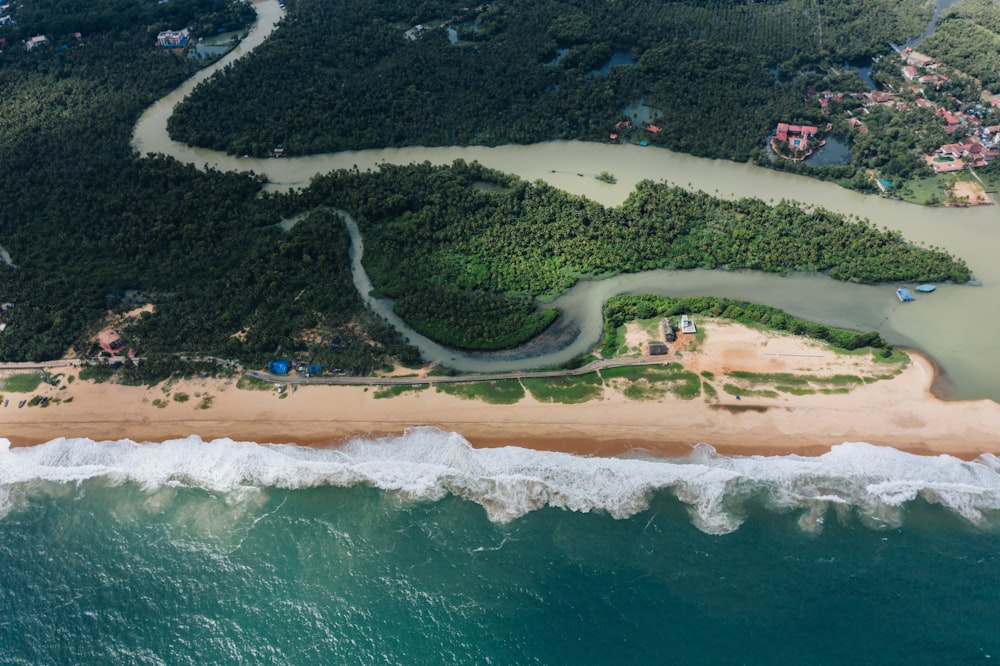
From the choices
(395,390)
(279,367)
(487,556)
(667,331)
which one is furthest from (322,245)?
(487,556)

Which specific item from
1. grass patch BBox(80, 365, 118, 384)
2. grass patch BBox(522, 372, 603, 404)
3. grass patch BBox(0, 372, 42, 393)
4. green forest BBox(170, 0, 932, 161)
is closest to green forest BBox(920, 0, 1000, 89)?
green forest BBox(170, 0, 932, 161)

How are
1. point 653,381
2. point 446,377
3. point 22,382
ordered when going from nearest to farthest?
1. point 653,381
2. point 446,377
3. point 22,382

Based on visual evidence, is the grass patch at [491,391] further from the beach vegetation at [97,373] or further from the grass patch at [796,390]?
the beach vegetation at [97,373]

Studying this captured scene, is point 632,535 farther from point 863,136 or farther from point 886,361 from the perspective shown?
point 863,136

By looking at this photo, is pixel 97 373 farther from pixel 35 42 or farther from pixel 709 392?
pixel 35 42

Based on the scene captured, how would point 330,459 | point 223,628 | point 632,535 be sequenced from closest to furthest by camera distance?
point 223,628, point 632,535, point 330,459

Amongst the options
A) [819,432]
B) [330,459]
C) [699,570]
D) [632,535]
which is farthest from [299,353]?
[819,432]
